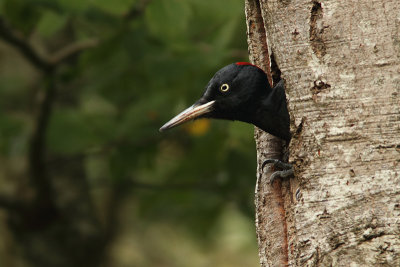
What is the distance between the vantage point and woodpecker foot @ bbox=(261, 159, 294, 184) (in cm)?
368

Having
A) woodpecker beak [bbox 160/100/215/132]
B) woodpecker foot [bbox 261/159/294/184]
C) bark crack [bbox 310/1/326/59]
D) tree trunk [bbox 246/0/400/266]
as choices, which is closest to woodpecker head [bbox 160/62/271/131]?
woodpecker beak [bbox 160/100/215/132]

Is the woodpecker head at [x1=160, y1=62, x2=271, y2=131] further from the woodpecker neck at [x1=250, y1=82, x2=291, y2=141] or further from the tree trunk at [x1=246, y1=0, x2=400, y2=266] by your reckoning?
the tree trunk at [x1=246, y1=0, x2=400, y2=266]

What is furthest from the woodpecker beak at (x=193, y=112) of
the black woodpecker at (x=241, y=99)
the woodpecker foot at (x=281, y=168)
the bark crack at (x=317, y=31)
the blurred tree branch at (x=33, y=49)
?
the blurred tree branch at (x=33, y=49)

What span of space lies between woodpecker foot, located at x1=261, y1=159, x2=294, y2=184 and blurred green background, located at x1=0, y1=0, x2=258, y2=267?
1.11 meters

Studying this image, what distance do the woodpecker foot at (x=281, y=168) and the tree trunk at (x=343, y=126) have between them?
291 millimetres

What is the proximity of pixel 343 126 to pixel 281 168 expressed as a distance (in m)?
0.78

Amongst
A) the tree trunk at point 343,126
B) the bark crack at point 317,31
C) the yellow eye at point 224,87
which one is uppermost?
the yellow eye at point 224,87

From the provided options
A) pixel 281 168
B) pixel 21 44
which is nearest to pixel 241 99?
pixel 281 168

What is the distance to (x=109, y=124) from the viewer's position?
6.32m

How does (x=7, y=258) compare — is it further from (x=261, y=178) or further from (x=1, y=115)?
(x=261, y=178)

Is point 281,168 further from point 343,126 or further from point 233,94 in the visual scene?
point 343,126

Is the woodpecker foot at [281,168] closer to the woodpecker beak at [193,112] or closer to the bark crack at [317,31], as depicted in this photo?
the woodpecker beak at [193,112]

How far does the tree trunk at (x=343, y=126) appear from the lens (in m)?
3.02

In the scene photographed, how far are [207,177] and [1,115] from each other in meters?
1.96
